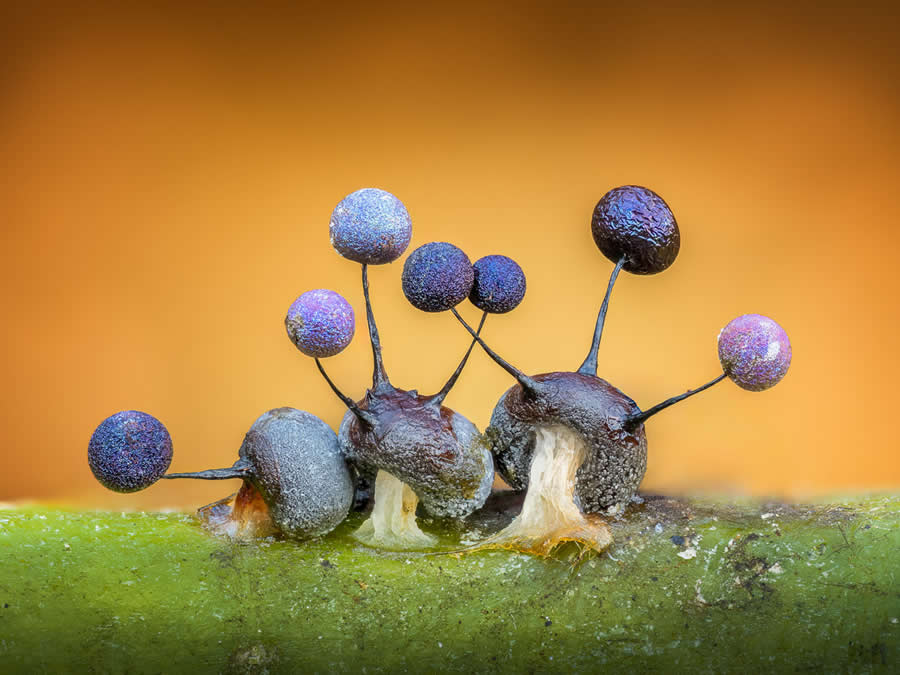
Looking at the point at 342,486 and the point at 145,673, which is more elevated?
the point at 342,486

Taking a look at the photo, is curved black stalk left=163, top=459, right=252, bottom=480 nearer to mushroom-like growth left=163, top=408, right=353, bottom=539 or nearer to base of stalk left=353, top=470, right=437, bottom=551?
A: mushroom-like growth left=163, top=408, right=353, bottom=539

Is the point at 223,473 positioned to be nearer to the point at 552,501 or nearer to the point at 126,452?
the point at 126,452

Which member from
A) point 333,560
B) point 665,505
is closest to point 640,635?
point 665,505

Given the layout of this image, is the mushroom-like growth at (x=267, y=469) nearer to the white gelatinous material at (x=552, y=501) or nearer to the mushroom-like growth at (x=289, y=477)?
the mushroom-like growth at (x=289, y=477)

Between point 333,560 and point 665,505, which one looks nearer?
point 333,560

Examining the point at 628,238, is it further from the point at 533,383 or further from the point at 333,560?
the point at 333,560

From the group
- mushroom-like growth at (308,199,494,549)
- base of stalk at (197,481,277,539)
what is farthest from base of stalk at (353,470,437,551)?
base of stalk at (197,481,277,539)
